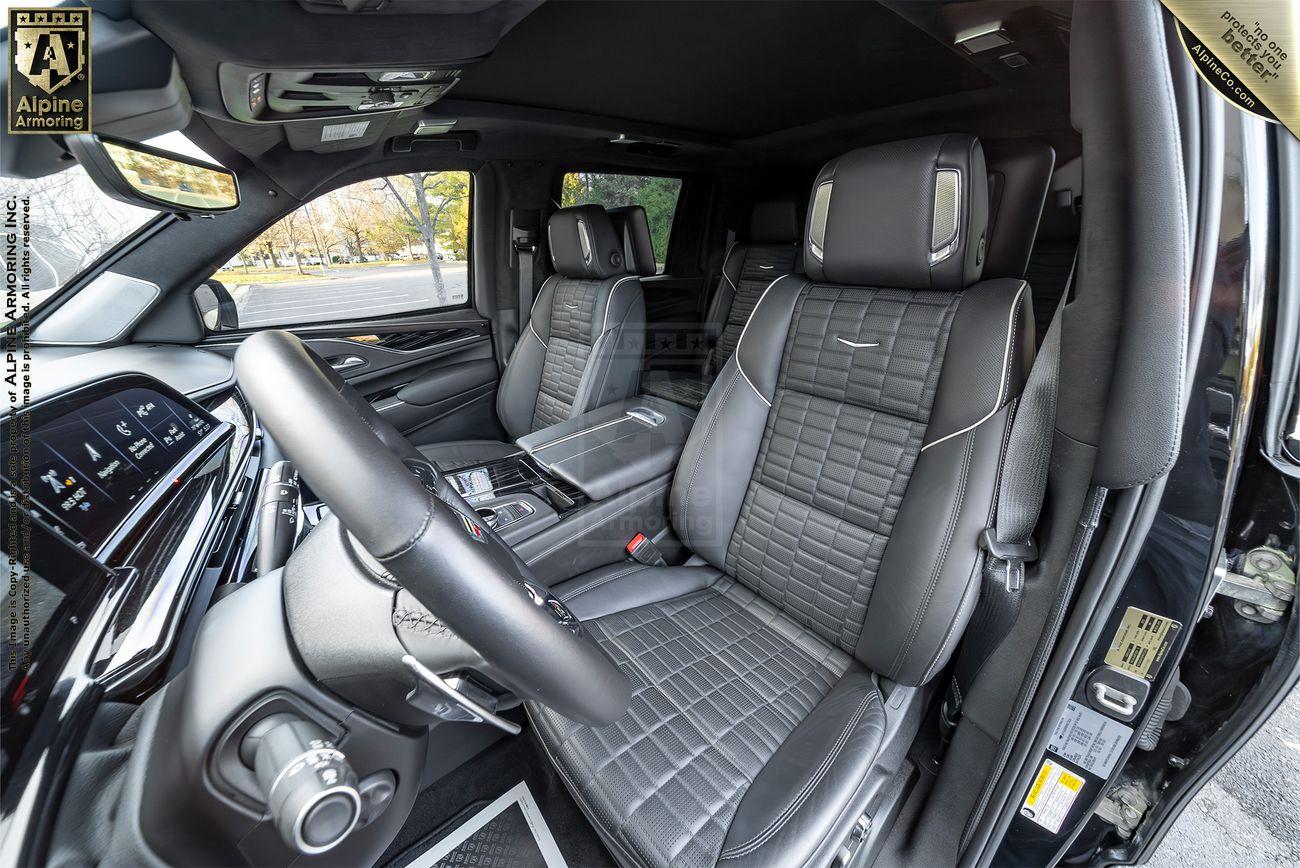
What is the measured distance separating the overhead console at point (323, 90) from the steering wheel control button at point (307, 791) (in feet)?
4.83

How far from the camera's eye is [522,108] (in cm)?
224

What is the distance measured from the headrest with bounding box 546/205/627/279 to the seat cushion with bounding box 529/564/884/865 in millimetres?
1698

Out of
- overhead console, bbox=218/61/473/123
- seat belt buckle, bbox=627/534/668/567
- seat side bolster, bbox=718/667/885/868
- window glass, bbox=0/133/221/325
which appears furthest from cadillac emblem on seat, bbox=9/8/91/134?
seat side bolster, bbox=718/667/885/868

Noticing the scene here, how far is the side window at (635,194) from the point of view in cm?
309

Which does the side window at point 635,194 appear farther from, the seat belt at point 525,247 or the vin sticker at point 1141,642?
the vin sticker at point 1141,642

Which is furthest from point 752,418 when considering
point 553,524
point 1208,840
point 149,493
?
point 1208,840

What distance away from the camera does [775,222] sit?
330 cm

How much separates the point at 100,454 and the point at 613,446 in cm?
126

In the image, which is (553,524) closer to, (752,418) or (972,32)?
(752,418)

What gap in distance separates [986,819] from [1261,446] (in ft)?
2.76

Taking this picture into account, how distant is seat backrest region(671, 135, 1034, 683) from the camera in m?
1.10

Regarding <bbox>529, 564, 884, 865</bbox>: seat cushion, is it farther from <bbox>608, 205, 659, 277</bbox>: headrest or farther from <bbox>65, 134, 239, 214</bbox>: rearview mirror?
<bbox>608, 205, 659, 277</bbox>: headrest

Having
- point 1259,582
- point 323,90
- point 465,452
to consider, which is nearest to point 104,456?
point 323,90

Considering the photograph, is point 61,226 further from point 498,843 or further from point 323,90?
point 498,843
